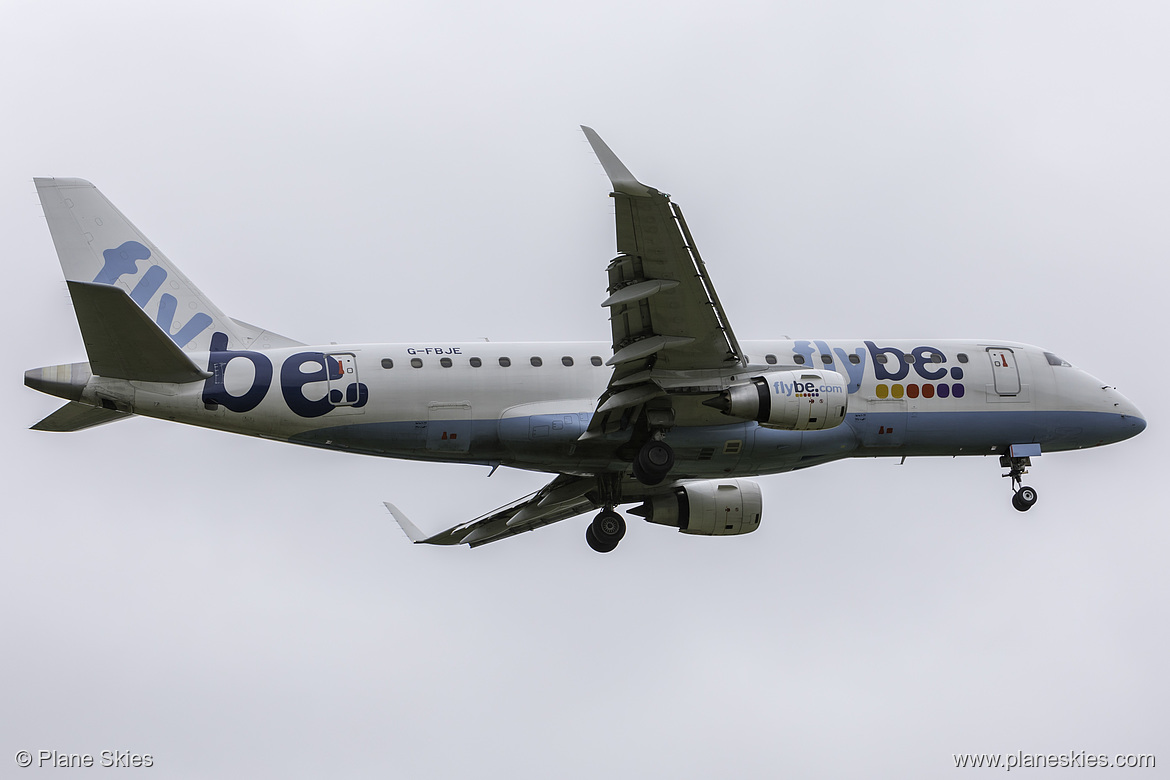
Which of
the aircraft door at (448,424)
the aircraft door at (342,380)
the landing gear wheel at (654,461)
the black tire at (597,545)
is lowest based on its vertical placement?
the black tire at (597,545)

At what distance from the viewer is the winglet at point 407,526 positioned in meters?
35.3

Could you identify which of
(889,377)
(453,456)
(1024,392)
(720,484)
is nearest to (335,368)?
(453,456)

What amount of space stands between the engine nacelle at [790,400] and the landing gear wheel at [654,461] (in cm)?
182

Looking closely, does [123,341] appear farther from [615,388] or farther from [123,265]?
[615,388]

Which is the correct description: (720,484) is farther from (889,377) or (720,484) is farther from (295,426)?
(295,426)

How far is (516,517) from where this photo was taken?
35156mm

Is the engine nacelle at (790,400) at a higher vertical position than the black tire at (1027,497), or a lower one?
higher

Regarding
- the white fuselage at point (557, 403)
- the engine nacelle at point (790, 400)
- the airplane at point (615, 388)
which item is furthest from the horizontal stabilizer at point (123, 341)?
the engine nacelle at point (790, 400)

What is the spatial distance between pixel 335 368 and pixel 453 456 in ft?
11.4

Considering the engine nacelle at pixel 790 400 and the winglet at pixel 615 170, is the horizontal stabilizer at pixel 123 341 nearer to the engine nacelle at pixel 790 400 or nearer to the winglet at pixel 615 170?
the winglet at pixel 615 170

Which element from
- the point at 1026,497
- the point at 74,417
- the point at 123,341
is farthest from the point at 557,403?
the point at 1026,497

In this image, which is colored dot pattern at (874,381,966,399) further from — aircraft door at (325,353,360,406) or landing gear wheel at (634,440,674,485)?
aircraft door at (325,353,360,406)

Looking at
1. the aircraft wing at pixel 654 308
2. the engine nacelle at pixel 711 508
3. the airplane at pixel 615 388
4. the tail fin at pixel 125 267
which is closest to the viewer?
the aircraft wing at pixel 654 308

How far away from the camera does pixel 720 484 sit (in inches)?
1326
